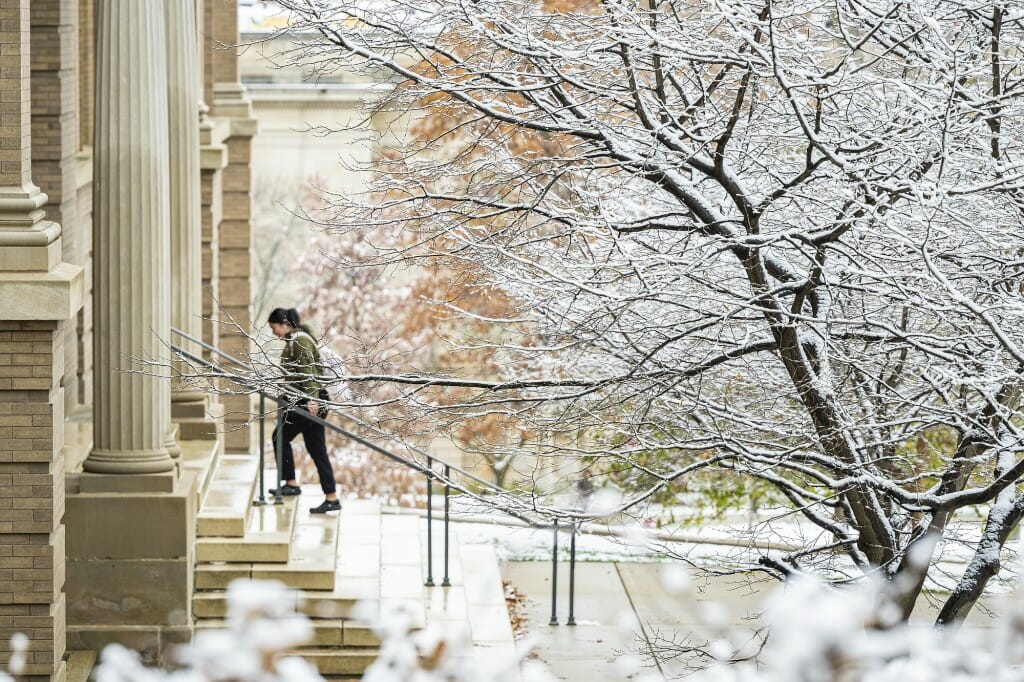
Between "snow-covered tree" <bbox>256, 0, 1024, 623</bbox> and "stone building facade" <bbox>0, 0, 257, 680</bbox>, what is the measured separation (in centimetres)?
160

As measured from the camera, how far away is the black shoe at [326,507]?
1344 cm

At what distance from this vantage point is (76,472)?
36.9ft

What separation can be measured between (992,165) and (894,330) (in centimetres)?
113

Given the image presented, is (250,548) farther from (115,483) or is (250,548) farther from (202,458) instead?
(202,458)

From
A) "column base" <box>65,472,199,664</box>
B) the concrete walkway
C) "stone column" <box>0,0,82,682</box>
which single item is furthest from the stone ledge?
the concrete walkway

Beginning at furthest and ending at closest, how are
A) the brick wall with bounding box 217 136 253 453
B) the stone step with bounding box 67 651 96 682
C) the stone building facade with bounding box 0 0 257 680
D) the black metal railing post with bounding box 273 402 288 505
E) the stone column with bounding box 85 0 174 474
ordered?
the brick wall with bounding box 217 136 253 453 < the black metal railing post with bounding box 273 402 288 505 < the stone column with bounding box 85 0 174 474 < the stone step with bounding box 67 651 96 682 < the stone building facade with bounding box 0 0 257 680

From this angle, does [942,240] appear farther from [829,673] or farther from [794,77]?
[829,673]

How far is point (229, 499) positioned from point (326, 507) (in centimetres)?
112

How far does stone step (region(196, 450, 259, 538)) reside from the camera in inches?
468

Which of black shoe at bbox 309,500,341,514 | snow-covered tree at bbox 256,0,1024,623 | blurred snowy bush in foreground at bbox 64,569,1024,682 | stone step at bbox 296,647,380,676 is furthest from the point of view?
black shoe at bbox 309,500,341,514

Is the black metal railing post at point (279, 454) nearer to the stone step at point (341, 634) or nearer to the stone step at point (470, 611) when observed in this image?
the stone step at point (470, 611)

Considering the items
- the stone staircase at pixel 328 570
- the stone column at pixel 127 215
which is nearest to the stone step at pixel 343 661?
the stone staircase at pixel 328 570

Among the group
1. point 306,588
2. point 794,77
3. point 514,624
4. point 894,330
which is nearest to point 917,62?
point 794,77

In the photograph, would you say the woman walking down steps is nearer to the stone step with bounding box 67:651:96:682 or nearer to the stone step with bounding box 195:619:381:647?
the stone step with bounding box 195:619:381:647
